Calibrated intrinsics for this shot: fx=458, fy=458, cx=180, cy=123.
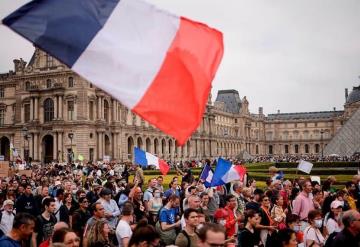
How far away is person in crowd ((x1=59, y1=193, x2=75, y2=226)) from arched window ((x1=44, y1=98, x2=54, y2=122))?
48.5 m

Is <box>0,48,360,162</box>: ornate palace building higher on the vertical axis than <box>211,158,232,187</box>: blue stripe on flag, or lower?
higher

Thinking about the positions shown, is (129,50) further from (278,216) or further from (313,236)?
(278,216)

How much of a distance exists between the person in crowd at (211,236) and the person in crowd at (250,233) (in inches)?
117

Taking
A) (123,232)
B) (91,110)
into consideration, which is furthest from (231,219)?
(91,110)

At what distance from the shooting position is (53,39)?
16.7 feet

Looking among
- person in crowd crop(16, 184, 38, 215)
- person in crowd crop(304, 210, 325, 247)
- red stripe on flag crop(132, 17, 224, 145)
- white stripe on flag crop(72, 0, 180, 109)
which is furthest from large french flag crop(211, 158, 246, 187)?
white stripe on flag crop(72, 0, 180, 109)

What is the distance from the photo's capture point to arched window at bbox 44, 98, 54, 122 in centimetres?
5762

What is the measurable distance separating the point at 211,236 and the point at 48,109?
56.1m

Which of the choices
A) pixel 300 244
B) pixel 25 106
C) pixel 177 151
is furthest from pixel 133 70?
pixel 177 151

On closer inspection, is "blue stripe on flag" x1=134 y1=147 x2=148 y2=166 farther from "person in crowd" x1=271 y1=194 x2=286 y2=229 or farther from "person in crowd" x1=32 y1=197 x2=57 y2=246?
"person in crowd" x1=32 y1=197 x2=57 y2=246

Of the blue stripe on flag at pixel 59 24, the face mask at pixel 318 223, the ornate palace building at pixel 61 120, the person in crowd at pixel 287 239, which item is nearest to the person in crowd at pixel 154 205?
the face mask at pixel 318 223

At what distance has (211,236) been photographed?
178 inches

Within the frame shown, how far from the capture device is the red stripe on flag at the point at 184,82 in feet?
17.1

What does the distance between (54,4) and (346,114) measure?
435 feet
